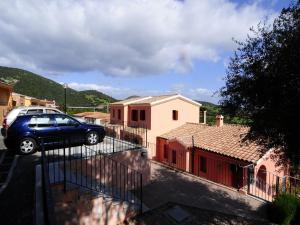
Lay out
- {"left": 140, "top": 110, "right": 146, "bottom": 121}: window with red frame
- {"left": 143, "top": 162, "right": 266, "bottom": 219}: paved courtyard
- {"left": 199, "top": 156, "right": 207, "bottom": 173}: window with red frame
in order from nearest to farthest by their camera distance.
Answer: {"left": 143, "top": 162, "right": 266, "bottom": 219}: paved courtyard, {"left": 199, "top": 156, "right": 207, "bottom": 173}: window with red frame, {"left": 140, "top": 110, "right": 146, "bottom": 121}: window with red frame

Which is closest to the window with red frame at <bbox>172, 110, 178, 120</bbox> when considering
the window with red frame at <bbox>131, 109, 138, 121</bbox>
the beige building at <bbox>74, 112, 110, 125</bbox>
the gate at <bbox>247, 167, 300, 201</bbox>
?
the window with red frame at <bbox>131, 109, 138, 121</bbox>

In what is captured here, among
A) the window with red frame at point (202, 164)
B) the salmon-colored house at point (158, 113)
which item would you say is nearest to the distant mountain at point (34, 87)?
the salmon-colored house at point (158, 113)

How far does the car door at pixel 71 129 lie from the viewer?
34.5ft

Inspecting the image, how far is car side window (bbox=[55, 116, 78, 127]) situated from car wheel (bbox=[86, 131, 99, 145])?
834 millimetres

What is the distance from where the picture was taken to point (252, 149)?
16750 mm

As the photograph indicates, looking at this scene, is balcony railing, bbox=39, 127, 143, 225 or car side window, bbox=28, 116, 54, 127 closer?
balcony railing, bbox=39, 127, 143, 225

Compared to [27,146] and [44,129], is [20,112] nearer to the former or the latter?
[44,129]

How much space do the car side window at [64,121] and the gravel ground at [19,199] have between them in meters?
2.32

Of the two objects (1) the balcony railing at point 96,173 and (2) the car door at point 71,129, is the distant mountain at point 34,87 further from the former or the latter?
(1) the balcony railing at point 96,173

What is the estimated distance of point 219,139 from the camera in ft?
65.6

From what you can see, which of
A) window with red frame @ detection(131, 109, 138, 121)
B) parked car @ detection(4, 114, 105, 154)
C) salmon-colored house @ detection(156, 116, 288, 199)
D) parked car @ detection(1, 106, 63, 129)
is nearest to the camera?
parked car @ detection(4, 114, 105, 154)

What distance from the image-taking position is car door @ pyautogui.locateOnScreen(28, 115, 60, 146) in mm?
9776

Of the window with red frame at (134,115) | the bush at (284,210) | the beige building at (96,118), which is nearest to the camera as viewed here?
the bush at (284,210)

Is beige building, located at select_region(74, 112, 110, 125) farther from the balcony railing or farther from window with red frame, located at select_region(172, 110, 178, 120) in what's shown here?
window with red frame, located at select_region(172, 110, 178, 120)
